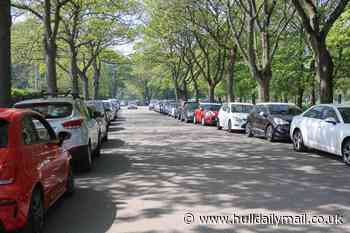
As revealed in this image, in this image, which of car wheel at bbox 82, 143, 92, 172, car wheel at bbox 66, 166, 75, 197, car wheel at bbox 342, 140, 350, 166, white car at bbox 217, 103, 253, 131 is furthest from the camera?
white car at bbox 217, 103, 253, 131

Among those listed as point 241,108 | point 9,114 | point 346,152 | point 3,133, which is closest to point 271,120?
point 241,108

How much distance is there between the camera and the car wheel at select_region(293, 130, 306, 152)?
13.9 metres

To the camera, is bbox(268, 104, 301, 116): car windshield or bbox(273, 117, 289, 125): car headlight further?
bbox(268, 104, 301, 116): car windshield

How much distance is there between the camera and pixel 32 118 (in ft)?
21.5

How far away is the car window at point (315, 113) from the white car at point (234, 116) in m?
8.27

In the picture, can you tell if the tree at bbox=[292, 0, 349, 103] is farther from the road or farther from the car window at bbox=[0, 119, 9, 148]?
the car window at bbox=[0, 119, 9, 148]

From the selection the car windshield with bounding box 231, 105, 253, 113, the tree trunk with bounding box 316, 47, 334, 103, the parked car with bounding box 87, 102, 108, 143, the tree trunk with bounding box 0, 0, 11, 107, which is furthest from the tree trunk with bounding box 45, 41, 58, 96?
the tree trunk with bounding box 316, 47, 334, 103

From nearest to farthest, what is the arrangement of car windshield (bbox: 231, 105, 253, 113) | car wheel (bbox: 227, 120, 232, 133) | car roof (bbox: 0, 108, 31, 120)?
1. car roof (bbox: 0, 108, 31, 120)
2. car wheel (bbox: 227, 120, 232, 133)
3. car windshield (bbox: 231, 105, 253, 113)

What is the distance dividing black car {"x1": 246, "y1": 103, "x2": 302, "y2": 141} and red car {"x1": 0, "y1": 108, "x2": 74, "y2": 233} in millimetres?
11440

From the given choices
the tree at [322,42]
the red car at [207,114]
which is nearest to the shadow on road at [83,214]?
the tree at [322,42]

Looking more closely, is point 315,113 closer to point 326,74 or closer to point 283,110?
point 283,110

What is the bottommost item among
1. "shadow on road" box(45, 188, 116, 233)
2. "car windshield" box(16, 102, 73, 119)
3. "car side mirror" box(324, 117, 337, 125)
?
"shadow on road" box(45, 188, 116, 233)

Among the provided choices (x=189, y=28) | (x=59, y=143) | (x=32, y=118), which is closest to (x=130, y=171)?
(x=59, y=143)

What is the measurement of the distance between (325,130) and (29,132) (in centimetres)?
833
